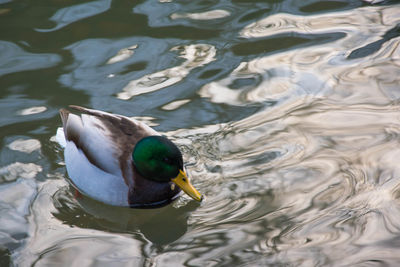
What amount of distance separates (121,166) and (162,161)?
375mm

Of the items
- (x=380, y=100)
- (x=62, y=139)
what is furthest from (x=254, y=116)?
(x=62, y=139)

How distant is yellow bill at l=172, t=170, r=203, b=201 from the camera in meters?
4.34

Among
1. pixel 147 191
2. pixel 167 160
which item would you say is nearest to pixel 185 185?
pixel 167 160

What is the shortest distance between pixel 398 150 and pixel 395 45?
1.90 m

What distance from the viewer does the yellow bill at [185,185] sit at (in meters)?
4.34

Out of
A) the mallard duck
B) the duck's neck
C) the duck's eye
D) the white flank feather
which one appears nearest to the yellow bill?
the mallard duck

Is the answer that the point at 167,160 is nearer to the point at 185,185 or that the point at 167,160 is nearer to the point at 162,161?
the point at 162,161

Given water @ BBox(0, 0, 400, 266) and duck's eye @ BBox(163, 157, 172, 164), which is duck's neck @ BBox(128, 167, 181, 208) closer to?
water @ BBox(0, 0, 400, 266)

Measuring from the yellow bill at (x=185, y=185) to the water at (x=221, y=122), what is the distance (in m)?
0.17

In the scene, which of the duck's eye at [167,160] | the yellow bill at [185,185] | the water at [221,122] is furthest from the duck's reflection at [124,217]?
the duck's eye at [167,160]

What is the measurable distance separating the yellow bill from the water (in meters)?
0.17

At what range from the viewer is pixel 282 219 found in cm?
421

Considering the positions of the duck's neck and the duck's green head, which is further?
the duck's neck

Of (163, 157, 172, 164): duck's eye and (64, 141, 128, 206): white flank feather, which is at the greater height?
(163, 157, 172, 164): duck's eye
